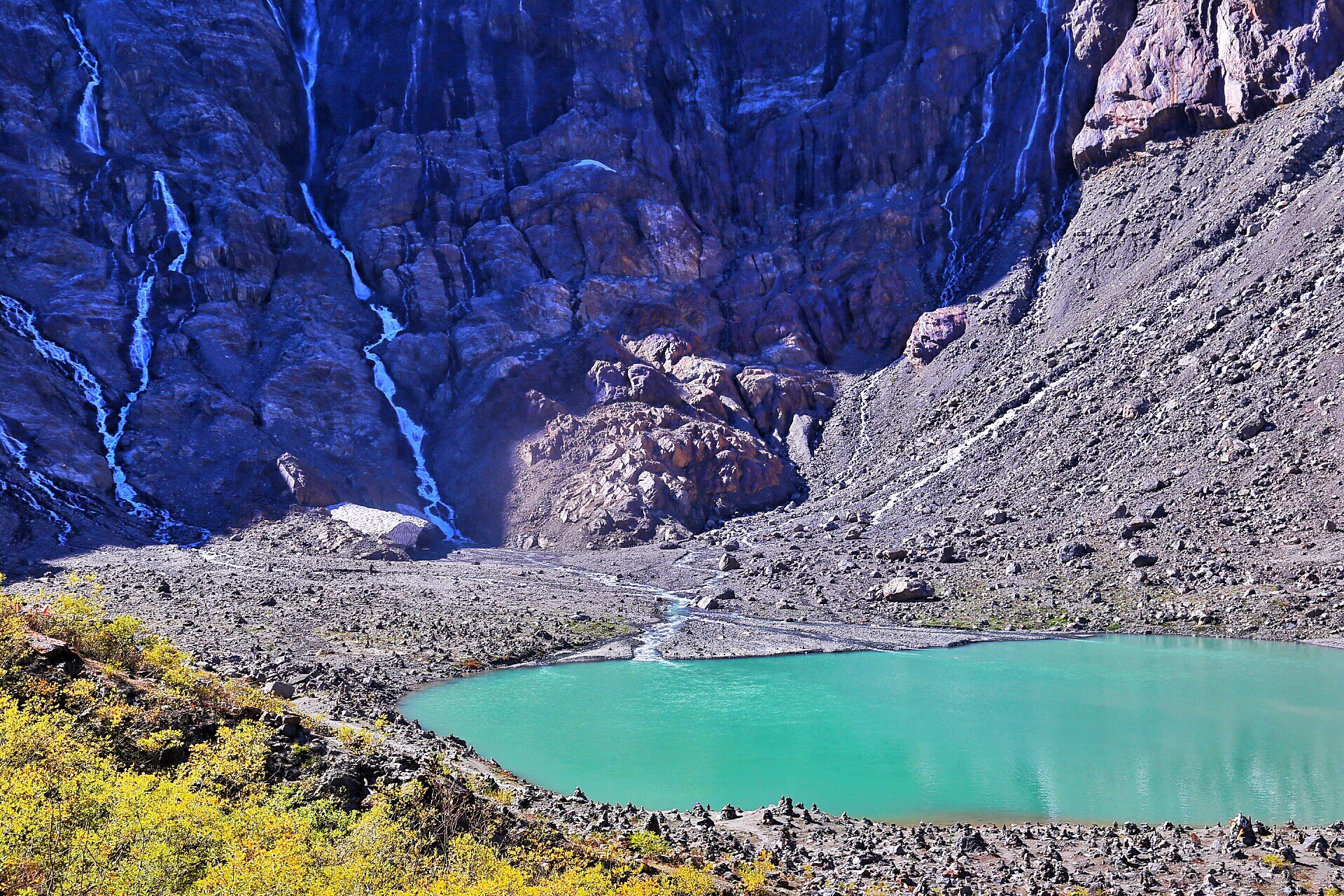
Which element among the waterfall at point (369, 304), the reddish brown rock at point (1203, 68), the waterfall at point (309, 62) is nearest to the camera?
the reddish brown rock at point (1203, 68)

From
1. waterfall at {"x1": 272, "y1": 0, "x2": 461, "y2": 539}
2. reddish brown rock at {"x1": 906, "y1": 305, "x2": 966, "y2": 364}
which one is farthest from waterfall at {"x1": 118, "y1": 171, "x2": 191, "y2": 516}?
reddish brown rock at {"x1": 906, "y1": 305, "x2": 966, "y2": 364}

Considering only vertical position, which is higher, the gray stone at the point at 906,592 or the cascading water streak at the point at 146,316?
the cascading water streak at the point at 146,316

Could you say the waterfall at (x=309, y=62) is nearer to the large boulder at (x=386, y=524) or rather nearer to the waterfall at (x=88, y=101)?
the waterfall at (x=88, y=101)

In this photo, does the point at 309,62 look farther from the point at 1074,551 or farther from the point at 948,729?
Result: the point at 948,729

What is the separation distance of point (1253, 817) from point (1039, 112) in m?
75.2

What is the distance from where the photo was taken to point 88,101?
81.8 m

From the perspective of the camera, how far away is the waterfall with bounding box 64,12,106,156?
80.2 metres

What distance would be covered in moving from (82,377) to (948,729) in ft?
221

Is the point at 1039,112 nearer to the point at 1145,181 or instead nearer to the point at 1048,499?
the point at 1145,181

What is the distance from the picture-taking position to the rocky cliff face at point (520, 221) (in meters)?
64.2

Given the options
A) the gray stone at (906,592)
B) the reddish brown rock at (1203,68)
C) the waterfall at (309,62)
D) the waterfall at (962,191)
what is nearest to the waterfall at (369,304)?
the waterfall at (309,62)

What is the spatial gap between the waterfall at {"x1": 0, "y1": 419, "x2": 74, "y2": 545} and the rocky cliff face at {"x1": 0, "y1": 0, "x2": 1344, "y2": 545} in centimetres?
26

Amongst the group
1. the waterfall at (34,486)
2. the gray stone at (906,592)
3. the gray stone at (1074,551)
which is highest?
the waterfall at (34,486)

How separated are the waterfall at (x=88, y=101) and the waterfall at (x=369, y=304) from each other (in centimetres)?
1779
